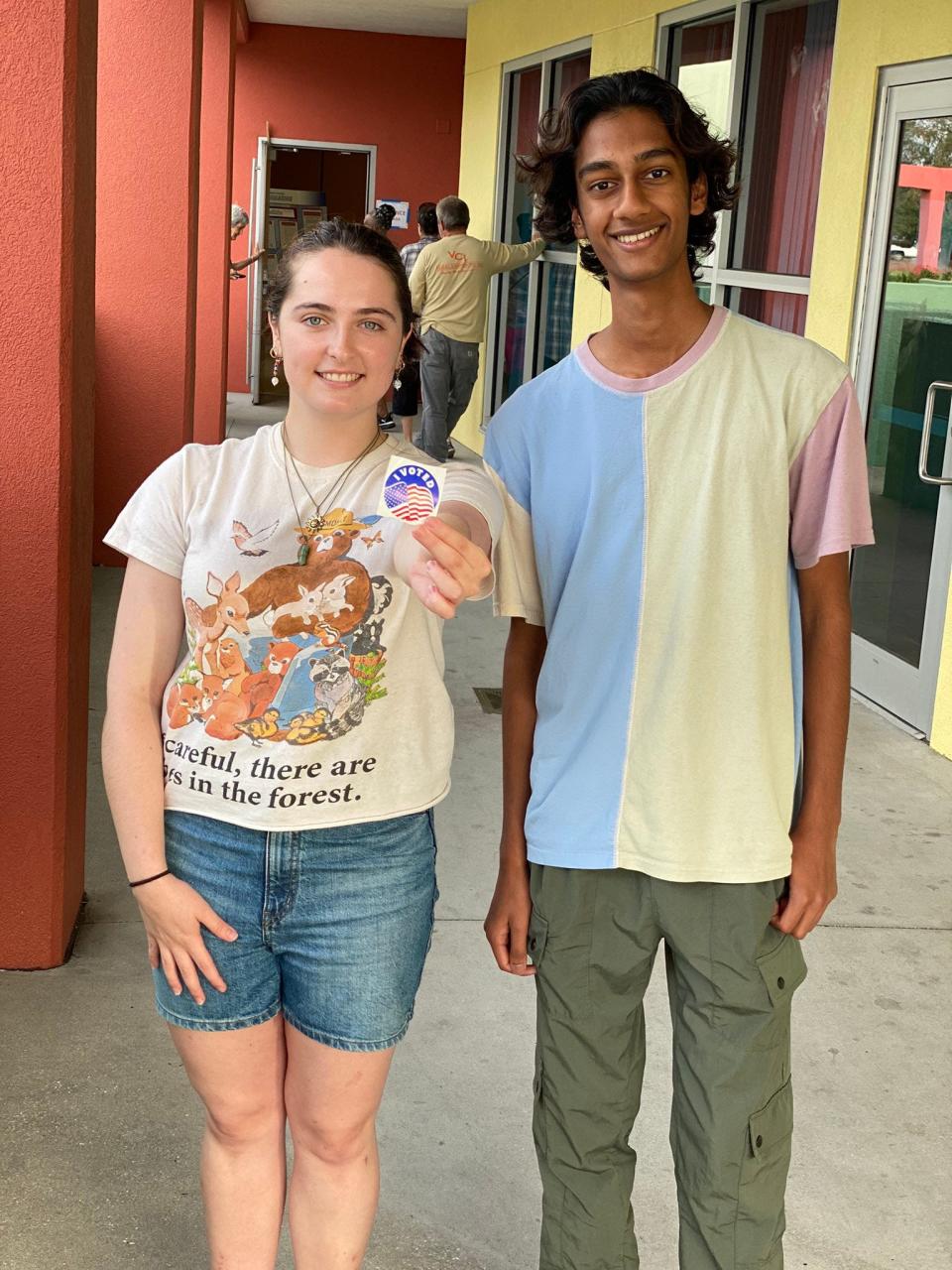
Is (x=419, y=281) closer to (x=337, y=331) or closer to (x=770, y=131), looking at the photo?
(x=770, y=131)

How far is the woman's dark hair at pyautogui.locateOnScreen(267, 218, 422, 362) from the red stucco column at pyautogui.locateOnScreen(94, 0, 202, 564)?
5519 millimetres

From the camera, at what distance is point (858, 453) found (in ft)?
5.53

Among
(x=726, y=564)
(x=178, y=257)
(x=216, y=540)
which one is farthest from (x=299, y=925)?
(x=178, y=257)

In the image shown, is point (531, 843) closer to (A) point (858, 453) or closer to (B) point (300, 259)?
(A) point (858, 453)

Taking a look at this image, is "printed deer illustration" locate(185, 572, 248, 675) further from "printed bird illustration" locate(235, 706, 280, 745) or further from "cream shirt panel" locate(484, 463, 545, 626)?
"cream shirt panel" locate(484, 463, 545, 626)

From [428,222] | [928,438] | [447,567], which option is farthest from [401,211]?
[447,567]

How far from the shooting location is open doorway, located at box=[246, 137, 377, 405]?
1473 cm

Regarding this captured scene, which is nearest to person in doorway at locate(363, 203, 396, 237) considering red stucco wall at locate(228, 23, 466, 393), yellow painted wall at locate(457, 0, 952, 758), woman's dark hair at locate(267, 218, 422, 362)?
woman's dark hair at locate(267, 218, 422, 362)

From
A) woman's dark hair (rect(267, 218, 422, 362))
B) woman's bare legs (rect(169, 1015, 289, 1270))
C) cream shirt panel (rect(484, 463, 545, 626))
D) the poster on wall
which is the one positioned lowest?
woman's bare legs (rect(169, 1015, 289, 1270))

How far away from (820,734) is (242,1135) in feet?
2.85

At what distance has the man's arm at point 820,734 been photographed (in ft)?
5.71

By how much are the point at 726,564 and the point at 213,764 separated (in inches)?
24.8

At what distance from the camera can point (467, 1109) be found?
2.81 metres

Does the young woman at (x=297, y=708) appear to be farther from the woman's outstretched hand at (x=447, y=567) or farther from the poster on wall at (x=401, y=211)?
the poster on wall at (x=401, y=211)
